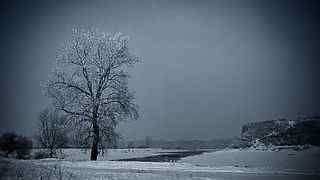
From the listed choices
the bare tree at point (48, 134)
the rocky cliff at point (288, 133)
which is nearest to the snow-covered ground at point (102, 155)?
the bare tree at point (48, 134)

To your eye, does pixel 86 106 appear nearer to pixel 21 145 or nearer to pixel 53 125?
pixel 53 125

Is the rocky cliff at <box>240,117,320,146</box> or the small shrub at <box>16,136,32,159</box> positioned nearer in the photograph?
the rocky cliff at <box>240,117,320,146</box>

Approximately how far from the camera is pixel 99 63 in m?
28.1

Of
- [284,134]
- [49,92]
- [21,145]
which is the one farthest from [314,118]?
[21,145]

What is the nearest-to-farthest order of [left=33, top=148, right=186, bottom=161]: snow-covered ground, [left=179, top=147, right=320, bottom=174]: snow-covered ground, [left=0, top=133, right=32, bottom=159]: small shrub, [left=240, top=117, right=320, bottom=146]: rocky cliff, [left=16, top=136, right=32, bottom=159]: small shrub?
[left=179, top=147, right=320, bottom=174]: snow-covered ground
[left=33, top=148, right=186, bottom=161]: snow-covered ground
[left=240, top=117, right=320, bottom=146]: rocky cliff
[left=16, top=136, right=32, bottom=159]: small shrub
[left=0, top=133, right=32, bottom=159]: small shrub

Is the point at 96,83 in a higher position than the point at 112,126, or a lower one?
higher

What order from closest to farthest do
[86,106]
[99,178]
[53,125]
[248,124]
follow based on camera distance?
[99,178]
[86,106]
[53,125]
[248,124]

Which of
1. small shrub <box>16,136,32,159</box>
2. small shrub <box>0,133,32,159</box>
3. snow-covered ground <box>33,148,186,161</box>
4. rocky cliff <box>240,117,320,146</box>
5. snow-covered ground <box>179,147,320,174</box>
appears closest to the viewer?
snow-covered ground <box>179,147,320,174</box>

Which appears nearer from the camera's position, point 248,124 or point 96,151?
point 96,151

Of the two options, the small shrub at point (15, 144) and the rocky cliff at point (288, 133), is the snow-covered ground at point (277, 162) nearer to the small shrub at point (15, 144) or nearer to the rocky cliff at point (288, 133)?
the rocky cliff at point (288, 133)

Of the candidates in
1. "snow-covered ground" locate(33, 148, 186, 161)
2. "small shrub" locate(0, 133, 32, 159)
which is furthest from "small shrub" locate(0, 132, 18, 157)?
"snow-covered ground" locate(33, 148, 186, 161)

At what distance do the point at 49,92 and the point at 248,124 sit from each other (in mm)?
49804

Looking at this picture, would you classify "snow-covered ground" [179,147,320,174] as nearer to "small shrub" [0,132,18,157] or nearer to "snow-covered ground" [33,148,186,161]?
"snow-covered ground" [33,148,186,161]

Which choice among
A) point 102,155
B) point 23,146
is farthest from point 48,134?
point 102,155
